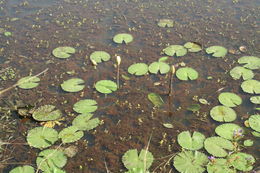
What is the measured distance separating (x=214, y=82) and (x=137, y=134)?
2123 millimetres

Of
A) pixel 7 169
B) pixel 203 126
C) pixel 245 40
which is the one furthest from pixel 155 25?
pixel 7 169

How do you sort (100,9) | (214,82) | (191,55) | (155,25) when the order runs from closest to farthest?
1. (214,82)
2. (191,55)
3. (155,25)
4. (100,9)

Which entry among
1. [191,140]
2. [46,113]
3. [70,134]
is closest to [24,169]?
[70,134]

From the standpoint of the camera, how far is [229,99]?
5414 millimetres

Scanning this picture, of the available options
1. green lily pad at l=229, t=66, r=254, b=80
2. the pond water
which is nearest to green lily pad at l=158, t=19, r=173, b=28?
the pond water

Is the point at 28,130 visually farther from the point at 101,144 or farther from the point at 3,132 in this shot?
the point at 101,144

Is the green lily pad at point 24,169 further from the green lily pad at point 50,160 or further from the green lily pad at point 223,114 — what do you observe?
the green lily pad at point 223,114

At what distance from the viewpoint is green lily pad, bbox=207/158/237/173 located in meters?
4.09

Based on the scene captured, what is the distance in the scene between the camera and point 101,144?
4.79 m

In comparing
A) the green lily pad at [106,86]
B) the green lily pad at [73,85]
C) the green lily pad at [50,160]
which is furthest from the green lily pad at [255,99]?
the green lily pad at [50,160]

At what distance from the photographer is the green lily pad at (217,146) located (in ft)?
14.4

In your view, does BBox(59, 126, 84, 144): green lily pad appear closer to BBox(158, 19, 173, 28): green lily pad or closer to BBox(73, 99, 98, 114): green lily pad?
BBox(73, 99, 98, 114): green lily pad

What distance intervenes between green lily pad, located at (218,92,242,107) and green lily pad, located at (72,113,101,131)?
2.34m

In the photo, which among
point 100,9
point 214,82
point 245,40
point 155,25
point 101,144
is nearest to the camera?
point 101,144
